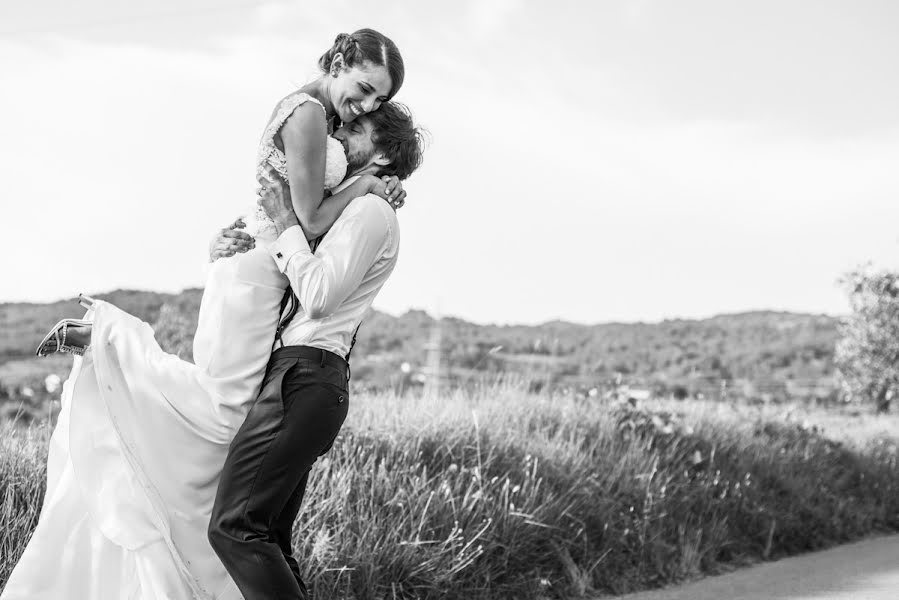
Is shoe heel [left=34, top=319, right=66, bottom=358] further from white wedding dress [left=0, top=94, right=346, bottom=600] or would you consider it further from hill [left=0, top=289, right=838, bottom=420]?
hill [left=0, top=289, right=838, bottom=420]

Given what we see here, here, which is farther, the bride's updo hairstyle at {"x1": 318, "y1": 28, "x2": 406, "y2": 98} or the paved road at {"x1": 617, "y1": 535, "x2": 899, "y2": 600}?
the paved road at {"x1": 617, "y1": 535, "x2": 899, "y2": 600}

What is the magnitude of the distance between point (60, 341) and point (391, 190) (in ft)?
3.94

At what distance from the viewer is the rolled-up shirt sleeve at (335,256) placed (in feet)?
9.88

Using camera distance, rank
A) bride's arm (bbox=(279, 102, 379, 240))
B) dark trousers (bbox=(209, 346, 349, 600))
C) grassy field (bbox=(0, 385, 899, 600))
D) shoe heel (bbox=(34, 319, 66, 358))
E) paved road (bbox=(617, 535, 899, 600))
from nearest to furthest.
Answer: dark trousers (bbox=(209, 346, 349, 600)) < bride's arm (bbox=(279, 102, 379, 240)) < shoe heel (bbox=(34, 319, 66, 358)) < grassy field (bbox=(0, 385, 899, 600)) < paved road (bbox=(617, 535, 899, 600))

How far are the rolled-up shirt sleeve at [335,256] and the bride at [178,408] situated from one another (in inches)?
3.3

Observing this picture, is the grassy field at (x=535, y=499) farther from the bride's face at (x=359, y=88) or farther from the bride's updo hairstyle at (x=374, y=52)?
the bride's updo hairstyle at (x=374, y=52)

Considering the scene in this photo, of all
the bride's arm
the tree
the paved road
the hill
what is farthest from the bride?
the tree

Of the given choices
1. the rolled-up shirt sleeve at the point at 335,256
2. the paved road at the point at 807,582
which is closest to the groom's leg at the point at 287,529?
the rolled-up shirt sleeve at the point at 335,256

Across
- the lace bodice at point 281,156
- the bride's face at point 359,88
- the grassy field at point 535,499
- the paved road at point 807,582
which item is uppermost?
the bride's face at point 359,88

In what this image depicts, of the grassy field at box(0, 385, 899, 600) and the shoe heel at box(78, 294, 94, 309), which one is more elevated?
the shoe heel at box(78, 294, 94, 309)

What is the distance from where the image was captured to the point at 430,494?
5.40 meters

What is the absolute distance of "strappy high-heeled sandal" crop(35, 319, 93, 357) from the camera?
10.7 feet

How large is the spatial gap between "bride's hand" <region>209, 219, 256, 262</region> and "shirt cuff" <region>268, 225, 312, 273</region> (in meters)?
0.27

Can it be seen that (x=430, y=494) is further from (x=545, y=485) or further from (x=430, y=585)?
(x=545, y=485)
